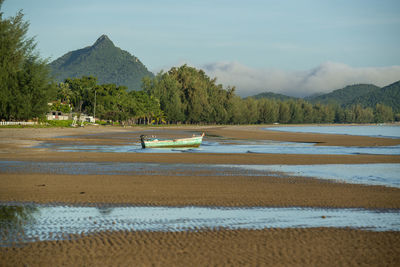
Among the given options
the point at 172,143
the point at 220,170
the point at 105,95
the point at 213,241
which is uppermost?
the point at 105,95

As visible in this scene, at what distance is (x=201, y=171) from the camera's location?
72.3 ft

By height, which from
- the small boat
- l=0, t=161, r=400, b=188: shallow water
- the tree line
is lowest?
l=0, t=161, r=400, b=188: shallow water

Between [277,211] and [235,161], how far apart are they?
52.1ft

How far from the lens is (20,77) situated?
8269 centimetres

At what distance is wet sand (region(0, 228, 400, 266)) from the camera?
25.0ft

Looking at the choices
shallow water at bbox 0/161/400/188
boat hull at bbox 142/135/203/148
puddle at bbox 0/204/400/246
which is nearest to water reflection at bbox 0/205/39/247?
puddle at bbox 0/204/400/246

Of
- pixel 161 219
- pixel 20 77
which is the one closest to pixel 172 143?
pixel 161 219

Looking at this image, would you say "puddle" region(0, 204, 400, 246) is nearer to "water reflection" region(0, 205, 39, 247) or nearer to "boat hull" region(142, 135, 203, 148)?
"water reflection" region(0, 205, 39, 247)

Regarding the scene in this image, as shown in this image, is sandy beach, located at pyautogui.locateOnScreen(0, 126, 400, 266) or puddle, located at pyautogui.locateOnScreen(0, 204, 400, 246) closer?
sandy beach, located at pyautogui.locateOnScreen(0, 126, 400, 266)

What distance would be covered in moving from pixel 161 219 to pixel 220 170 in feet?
39.0

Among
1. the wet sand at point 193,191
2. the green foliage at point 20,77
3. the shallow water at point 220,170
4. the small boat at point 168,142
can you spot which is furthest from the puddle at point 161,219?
the green foliage at point 20,77

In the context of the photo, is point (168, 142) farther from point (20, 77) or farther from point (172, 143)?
point (20, 77)

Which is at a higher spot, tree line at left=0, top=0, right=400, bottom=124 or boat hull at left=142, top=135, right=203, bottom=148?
tree line at left=0, top=0, right=400, bottom=124

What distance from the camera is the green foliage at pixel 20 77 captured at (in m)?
78.6
